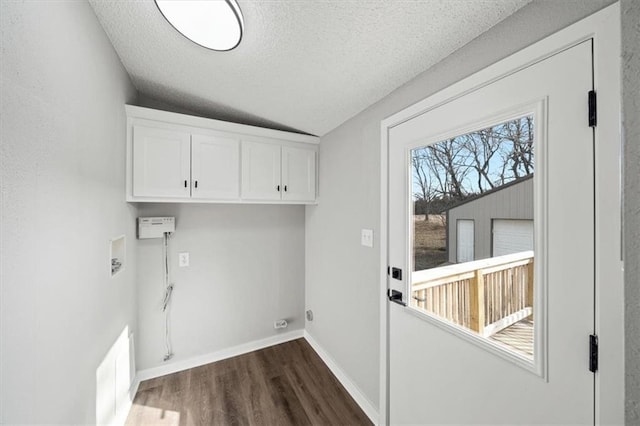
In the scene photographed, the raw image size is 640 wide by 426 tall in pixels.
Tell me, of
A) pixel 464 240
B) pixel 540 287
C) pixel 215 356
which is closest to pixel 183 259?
pixel 215 356

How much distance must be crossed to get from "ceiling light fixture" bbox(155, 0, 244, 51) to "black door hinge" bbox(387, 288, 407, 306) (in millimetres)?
1620

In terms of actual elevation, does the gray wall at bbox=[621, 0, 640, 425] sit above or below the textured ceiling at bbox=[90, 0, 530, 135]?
below

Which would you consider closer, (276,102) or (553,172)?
(553,172)

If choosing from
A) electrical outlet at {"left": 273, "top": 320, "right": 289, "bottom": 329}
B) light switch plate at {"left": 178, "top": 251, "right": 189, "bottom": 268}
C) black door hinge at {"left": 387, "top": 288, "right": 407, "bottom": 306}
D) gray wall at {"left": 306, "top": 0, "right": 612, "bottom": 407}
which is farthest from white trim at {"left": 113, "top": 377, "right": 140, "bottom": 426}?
black door hinge at {"left": 387, "top": 288, "right": 407, "bottom": 306}

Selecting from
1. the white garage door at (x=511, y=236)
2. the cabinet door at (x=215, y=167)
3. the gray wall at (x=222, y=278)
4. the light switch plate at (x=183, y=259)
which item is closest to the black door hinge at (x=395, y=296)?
the white garage door at (x=511, y=236)

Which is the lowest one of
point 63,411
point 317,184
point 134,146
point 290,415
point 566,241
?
point 290,415

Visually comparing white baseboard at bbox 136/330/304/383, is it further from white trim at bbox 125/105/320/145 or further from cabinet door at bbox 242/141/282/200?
white trim at bbox 125/105/320/145

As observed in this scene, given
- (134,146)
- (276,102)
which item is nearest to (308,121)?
(276,102)

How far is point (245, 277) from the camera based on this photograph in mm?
2367

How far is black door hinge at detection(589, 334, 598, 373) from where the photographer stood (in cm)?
70

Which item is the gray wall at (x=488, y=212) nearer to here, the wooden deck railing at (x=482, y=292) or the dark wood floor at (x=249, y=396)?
the wooden deck railing at (x=482, y=292)

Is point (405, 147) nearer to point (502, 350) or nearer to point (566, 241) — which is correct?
point (566, 241)

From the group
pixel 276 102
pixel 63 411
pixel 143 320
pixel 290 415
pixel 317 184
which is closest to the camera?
pixel 63 411

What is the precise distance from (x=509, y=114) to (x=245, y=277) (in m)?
2.34
